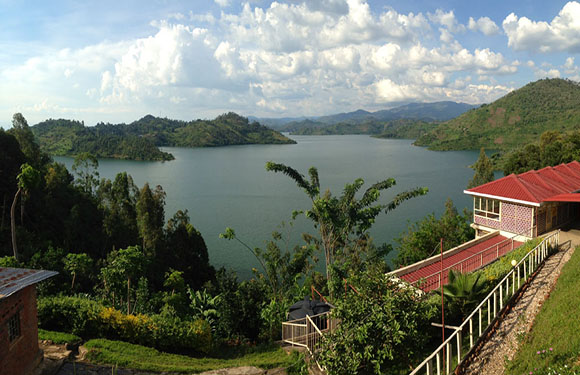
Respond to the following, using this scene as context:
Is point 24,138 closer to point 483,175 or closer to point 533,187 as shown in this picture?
point 533,187

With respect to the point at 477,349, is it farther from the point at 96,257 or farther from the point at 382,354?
the point at 96,257

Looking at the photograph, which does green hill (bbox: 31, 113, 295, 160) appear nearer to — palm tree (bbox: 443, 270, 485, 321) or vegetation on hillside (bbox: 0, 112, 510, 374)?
vegetation on hillside (bbox: 0, 112, 510, 374)

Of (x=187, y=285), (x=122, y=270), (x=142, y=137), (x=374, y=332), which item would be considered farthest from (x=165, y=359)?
(x=142, y=137)

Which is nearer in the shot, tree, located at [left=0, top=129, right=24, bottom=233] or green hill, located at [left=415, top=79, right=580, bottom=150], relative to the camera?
tree, located at [left=0, top=129, right=24, bottom=233]

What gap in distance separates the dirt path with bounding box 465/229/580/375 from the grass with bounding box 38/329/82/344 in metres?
6.68

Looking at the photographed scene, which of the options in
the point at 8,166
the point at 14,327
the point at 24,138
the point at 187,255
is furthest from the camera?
the point at 24,138

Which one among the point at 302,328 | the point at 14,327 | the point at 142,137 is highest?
the point at 142,137

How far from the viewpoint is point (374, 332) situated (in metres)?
4.75

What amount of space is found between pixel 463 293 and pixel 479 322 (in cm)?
80

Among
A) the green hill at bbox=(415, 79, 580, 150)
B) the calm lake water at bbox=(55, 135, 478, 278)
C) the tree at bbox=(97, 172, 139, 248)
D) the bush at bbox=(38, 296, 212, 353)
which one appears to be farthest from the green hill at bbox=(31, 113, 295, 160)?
the bush at bbox=(38, 296, 212, 353)

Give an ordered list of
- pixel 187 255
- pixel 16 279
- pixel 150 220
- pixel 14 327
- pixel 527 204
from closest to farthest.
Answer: pixel 14 327
pixel 16 279
pixel 527 204
pixel 187 255
pixel 150 220

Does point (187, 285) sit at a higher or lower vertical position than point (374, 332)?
lower

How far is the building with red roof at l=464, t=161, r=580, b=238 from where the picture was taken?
1228cm

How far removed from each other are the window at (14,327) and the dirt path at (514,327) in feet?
21.2
